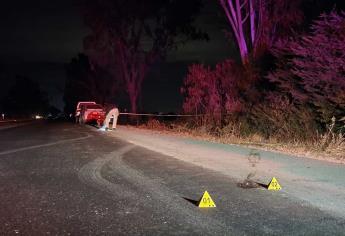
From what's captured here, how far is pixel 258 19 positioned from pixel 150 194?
2053cm

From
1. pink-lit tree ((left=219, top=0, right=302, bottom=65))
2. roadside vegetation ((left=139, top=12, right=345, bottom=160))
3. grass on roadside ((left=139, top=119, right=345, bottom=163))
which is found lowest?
grass on roadside ((left=139, top=119, right=345, bottom=163))

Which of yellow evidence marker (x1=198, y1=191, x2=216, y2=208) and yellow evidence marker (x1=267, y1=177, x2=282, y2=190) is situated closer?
yellow evidence marker (x1=198, y1=191, x2=216, y2=208)

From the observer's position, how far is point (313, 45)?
16.5m

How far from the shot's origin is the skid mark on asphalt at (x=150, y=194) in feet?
22.4

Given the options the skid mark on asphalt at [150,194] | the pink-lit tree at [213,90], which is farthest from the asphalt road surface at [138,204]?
the pink-lit tree at [213,90]

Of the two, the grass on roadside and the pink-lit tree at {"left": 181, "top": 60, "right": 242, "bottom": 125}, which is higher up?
the pink-lit tree at {"left": 181, "top": 60, "right": 242, "bottom": 125}

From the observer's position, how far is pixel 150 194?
8727 millimetres

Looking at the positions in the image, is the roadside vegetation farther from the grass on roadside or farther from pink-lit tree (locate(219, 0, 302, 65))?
pink-lit tree (locate(219, 0, 302, 65))

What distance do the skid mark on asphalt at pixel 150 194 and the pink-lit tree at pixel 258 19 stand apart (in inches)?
582

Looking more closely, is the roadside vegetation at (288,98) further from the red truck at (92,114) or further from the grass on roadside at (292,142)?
the red truck at (92,114)

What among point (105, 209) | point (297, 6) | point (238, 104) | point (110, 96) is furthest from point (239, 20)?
point (110, 96)

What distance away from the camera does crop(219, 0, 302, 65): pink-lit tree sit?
25.7m

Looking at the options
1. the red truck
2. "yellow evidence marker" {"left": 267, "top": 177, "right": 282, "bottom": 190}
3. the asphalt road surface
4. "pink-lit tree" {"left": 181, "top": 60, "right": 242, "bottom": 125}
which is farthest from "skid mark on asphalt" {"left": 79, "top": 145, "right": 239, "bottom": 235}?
the red truck

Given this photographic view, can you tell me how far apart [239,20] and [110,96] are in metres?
41.7
